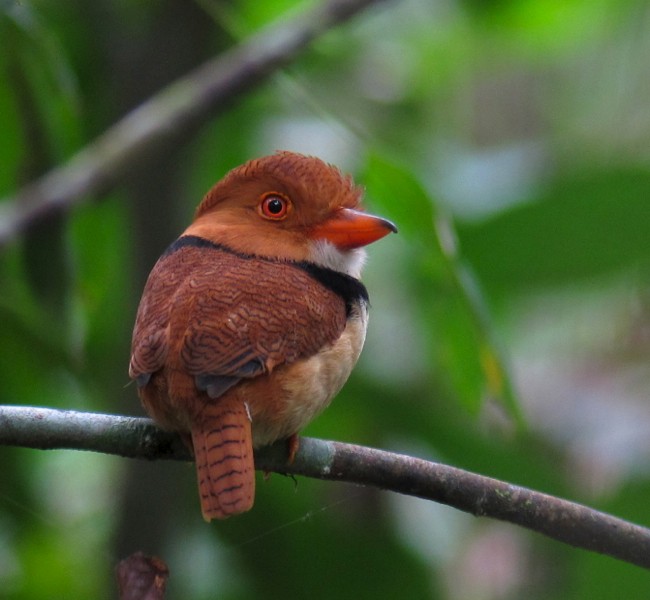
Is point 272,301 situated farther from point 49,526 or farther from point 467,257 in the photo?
point 467,257

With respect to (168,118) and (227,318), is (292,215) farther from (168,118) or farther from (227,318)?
(168,118)

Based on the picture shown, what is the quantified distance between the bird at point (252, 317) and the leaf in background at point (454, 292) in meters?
0.19

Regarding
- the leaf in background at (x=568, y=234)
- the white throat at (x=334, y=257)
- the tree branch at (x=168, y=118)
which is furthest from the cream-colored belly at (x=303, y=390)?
the leaf in background at (x=568, y=234)

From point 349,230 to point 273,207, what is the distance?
0.17 metres

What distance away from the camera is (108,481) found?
4.12 meters

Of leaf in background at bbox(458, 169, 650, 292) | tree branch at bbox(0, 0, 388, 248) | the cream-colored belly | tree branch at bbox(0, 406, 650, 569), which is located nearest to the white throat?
the cream-colored belly

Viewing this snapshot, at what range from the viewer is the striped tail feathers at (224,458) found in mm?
1923

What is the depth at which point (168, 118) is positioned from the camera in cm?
354

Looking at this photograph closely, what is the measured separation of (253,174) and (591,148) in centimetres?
297

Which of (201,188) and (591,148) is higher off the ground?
(591,148)

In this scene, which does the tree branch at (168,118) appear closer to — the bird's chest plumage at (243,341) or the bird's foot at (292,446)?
the bird's chest plumage at (243,341)

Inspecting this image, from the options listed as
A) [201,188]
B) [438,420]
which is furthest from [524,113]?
[438,420]

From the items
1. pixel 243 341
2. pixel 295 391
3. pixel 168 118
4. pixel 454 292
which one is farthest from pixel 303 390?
pixel 168 118

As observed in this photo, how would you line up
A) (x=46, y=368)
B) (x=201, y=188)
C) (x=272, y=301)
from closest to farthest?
1. (x=272, y=301)
2. (x=46, y=368)
3. (x=201, y=188)
